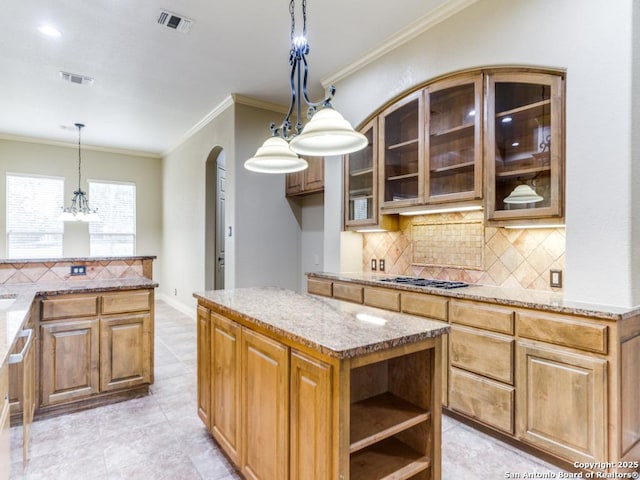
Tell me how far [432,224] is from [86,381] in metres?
3.22

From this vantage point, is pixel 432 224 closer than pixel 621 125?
No

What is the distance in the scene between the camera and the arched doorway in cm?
539

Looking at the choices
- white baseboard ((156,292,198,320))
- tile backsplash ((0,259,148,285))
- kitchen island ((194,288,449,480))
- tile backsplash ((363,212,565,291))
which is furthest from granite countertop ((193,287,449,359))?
white baseboard ((156,292,198,320))

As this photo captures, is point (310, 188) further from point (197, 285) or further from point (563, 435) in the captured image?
point (563, 435)

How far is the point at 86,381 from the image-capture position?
9.14ft

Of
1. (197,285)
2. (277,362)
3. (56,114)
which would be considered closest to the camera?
(277,362)

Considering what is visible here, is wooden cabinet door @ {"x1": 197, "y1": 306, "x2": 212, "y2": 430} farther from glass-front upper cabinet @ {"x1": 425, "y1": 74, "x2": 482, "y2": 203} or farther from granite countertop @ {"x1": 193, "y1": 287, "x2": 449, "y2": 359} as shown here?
glass-front upper cabinet @ {"x1": 425, "y1": 74, "x2": 482, "y2": 203}

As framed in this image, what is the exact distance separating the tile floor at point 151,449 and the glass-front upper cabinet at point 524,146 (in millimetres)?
1530

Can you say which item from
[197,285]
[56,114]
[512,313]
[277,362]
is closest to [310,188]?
[197,285]

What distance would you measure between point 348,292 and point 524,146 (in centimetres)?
188

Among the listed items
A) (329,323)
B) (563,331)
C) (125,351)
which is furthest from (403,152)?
(125,351)

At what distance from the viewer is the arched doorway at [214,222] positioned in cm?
539

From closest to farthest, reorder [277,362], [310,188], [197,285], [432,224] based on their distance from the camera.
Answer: [277,362] < [432,224] < [310,188] < [197,285]

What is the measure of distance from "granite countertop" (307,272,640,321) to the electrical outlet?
2548 millimetres
